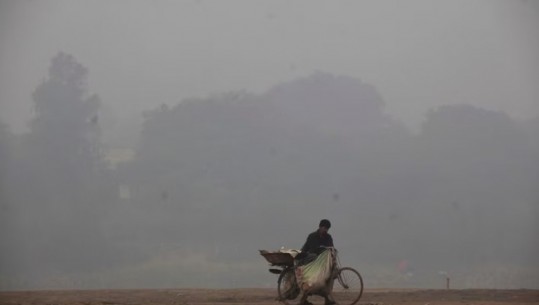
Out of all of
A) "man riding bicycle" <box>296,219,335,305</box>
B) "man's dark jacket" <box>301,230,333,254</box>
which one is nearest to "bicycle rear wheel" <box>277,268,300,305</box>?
"man riding bicycle" <box>296,219,335,305</box>

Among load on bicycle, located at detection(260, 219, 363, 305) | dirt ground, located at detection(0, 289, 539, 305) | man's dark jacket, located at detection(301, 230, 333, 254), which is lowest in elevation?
dirt ground, located at detection(0, 289, 539, 305)

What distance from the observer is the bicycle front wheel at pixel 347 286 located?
14.9 metres

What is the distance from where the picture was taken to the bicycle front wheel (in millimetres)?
14898

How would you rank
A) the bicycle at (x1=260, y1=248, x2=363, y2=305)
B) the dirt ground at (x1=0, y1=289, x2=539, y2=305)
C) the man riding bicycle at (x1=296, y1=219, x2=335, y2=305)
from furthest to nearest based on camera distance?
the dirt ground at (x1=0, y1=289, x2=539, y2=305) < the bicycle at (x1=260, y1=248, x2=363, y2=305) < the man riding bicycle at (x1=296, y1=219, x2=335, y2=305)

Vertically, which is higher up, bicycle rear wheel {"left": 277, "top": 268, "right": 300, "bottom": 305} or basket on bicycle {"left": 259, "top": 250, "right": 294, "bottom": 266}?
basket on bicycle {"left": 259, "top": 250, "right": 294, "bottom": 266}

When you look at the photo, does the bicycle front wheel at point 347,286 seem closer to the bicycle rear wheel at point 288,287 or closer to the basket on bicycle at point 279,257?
the bicycle rear wheel at point 288,287

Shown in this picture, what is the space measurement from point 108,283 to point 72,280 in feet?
5.12

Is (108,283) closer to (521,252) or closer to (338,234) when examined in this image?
(338,234)

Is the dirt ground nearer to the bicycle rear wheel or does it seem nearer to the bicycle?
the bicycle

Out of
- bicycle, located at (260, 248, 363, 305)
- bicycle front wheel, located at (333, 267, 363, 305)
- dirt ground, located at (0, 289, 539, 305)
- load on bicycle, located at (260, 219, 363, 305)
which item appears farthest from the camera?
dirt ground, located at (0, 289, 539, 305)

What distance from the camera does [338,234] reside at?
3162cm

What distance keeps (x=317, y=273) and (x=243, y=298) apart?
211 inches

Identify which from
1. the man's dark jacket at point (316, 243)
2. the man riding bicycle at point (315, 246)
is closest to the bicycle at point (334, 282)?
the man riding bicycle at point (315, 246)

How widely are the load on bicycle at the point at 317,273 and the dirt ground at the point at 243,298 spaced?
81.1 inches
